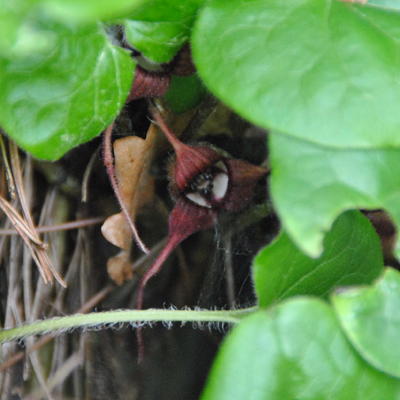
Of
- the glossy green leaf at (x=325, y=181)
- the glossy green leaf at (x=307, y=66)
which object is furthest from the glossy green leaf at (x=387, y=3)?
the glossy green leaf at (x=325, y=181)

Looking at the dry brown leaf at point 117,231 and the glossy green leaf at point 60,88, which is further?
the dry brown leaf at point 117,231

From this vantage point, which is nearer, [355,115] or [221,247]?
[355,115]

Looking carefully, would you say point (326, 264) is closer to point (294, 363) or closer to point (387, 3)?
point (294, 363)

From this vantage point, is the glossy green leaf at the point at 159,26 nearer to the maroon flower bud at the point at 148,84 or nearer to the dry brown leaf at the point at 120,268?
the maroon flower bud at the point at 148,84

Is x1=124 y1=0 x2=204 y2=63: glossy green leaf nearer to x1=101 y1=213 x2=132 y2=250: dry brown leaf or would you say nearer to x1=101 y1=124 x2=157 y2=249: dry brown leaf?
x1=101 y1=124 x2=157 y2=249: dry brown leaf

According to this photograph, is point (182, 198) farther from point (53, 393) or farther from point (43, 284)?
point (53, 393)

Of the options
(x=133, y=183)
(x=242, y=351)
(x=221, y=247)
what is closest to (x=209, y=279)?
(x=221, y=247)
